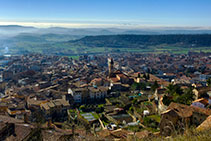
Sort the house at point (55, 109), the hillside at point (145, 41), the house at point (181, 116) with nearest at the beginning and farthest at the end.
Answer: the house at point (181, 116), the house at point (55, 109), the hillside at point (145, 41)

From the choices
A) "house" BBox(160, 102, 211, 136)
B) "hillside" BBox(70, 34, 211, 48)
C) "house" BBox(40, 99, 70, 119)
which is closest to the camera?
"house" BBox(160, 102, 211, 136)

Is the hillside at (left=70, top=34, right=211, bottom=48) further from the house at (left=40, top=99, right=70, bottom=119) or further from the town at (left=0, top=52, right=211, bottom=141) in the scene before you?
the house at (left=40, top=99, right=70, bottom=119)

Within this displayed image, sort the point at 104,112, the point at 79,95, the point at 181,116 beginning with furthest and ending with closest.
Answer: the point at 79,95
the point at 104,112
the point at 181,116

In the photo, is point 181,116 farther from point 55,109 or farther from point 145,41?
point 145,41

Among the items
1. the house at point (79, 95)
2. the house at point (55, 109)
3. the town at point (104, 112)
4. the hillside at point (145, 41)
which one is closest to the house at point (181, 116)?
the town at point (104, 112)

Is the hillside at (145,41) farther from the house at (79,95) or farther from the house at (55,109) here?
the house at (55,109)

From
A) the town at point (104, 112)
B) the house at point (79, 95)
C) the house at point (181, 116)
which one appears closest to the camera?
the town at point (104, 112)

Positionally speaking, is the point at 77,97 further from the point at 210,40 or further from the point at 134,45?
the point at 210,40

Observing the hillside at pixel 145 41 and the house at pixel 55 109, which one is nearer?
the house at pixel 55 109

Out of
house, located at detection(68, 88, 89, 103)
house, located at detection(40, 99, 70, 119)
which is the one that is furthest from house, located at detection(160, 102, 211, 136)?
house, located at detection(68, 88, 89, 103)

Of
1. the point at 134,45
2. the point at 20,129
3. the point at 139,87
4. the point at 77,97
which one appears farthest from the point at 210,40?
the point at 20,129

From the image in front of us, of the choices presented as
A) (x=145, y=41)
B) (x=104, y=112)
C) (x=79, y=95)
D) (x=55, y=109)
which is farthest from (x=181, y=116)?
(x=145, y=41)
